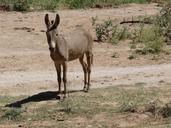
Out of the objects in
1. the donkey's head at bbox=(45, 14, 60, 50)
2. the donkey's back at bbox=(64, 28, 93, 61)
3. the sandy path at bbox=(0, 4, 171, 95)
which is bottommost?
the sandy path at bbox=(0, 4, 171, 95)

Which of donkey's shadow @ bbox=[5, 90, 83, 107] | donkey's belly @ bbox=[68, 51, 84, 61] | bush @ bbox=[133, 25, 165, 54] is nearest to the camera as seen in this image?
donkey's shadow @ bbox=[5, 90, 83, 107]

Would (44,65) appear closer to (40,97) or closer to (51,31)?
(40,97)

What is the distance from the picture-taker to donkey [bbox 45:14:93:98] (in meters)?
11.4

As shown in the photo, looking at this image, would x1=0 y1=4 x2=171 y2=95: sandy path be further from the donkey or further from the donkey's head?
the donkey's head

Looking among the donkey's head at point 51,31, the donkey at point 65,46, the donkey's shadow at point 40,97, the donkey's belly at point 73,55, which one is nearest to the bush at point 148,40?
the donkey at point 65,46

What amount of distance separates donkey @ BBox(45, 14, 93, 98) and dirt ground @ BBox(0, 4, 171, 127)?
1011 millimetres

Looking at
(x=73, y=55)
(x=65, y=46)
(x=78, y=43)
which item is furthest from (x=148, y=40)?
(x=65, y=46)

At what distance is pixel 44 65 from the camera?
1585 cm

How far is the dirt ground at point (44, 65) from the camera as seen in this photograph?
45.0 feet

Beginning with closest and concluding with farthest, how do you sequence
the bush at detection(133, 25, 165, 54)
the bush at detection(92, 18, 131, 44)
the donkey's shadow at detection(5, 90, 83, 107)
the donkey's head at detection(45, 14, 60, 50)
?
the donkey's head at detection(45, 14, 60, 50)
the donkey's shadow at detection(5, 90, 83, 107)
the bush at detection(133, 25, 165, 54)
the bush at detection(92, 18, 131, 44)

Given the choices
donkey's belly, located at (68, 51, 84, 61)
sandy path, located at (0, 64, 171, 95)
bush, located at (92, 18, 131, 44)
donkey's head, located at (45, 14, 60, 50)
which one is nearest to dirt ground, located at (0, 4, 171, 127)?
sandy path, located at (0, 64, 171, 95)

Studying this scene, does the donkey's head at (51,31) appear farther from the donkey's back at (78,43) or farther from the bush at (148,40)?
the bush at (148,40)

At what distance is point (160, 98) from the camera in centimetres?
1205

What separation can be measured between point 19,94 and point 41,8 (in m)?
12.4
